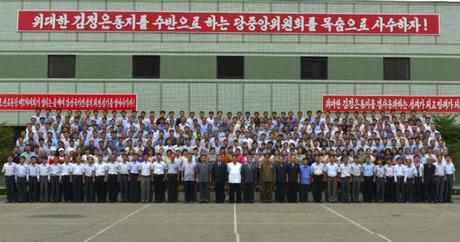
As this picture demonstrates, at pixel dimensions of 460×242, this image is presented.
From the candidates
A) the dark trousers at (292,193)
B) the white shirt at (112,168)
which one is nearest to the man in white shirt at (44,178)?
the white shirt at (112,168)

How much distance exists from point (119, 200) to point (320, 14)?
14.4 metres

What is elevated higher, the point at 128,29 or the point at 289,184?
the point at 128,29

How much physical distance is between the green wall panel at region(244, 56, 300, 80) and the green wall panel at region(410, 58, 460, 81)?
20.0 ft

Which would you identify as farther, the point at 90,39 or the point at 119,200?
the point at 90,39

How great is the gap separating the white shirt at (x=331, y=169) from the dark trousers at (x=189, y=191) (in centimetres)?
515

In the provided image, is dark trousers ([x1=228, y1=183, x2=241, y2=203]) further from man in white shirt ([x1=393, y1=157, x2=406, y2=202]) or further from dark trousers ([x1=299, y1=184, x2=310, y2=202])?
man in white shirt ([x1=393, y1=157, x2=406, y2=202])

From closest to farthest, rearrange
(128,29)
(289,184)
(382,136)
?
(289,184)
(382,136)
(128,29)

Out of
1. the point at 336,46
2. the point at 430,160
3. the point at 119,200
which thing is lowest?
the point at 119,200

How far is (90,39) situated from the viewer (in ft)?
109

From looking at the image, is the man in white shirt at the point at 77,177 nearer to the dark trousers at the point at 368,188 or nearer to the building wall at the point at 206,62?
the building wall at the point at 206,62

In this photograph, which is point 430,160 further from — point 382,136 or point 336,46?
point 336,46

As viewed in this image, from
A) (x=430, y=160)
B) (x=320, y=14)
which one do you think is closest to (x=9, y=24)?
(x=320, y=14)

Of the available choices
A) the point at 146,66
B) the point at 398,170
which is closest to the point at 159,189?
the point at 398,170

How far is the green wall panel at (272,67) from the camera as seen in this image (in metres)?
33.5
